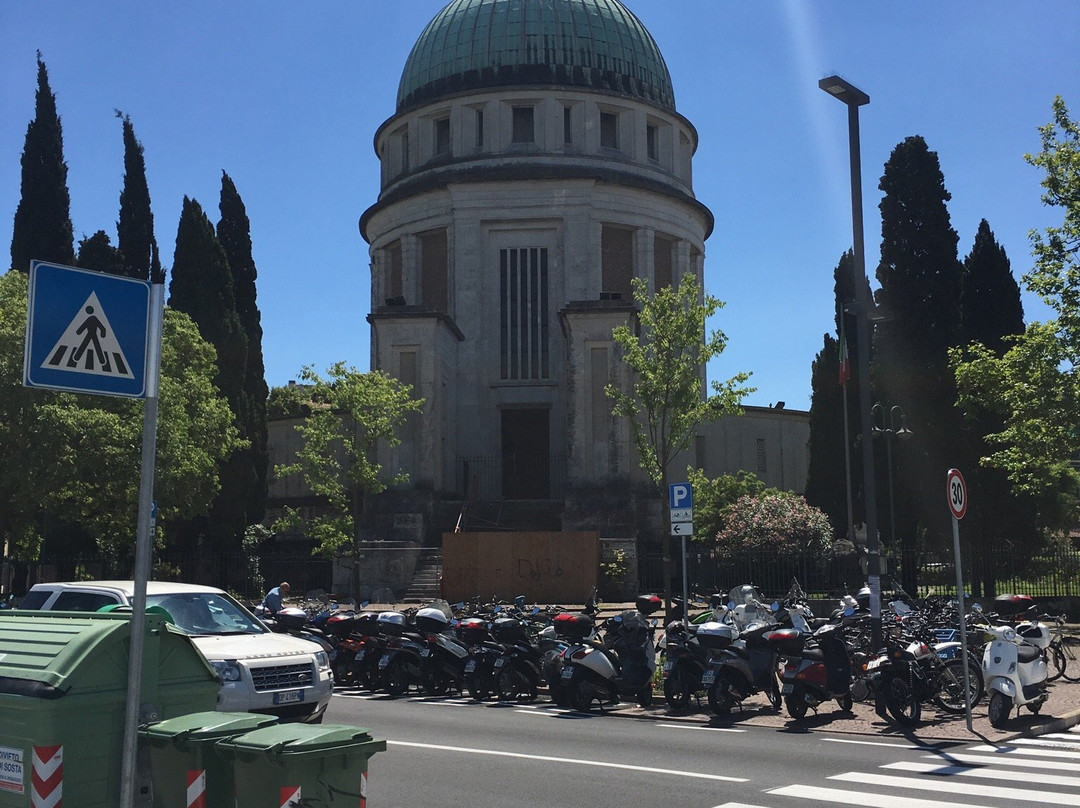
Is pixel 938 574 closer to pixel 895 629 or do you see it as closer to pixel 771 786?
pixel 895 629

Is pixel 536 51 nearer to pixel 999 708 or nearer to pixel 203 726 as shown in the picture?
pixel 999 708

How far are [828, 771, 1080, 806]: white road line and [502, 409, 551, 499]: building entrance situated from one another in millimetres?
33197

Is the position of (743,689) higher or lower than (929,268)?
lower

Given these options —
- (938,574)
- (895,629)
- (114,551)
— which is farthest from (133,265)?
(895,629)

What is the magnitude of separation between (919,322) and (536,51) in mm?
19893

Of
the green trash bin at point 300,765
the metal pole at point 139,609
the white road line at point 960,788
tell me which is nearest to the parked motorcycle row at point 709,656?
the white road line at point 960,788

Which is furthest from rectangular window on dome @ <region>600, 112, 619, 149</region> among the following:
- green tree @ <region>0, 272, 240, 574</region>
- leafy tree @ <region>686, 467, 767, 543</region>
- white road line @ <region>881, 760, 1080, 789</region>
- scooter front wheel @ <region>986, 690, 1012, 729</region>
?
white road line @ <region>881, 760, 1080, 789</region>

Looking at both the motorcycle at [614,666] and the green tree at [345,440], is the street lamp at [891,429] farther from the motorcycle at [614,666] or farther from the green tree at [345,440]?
the green tree at [345,440]

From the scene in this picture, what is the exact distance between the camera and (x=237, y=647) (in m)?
11.9

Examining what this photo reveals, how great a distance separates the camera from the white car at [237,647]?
1145 centimetres

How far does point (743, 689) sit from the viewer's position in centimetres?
1451

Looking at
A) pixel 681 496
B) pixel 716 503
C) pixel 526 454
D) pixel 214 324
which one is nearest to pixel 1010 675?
pixel 681 496

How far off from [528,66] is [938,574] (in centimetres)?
2499

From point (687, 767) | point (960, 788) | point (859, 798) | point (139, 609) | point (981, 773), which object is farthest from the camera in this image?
point (687, 767)
